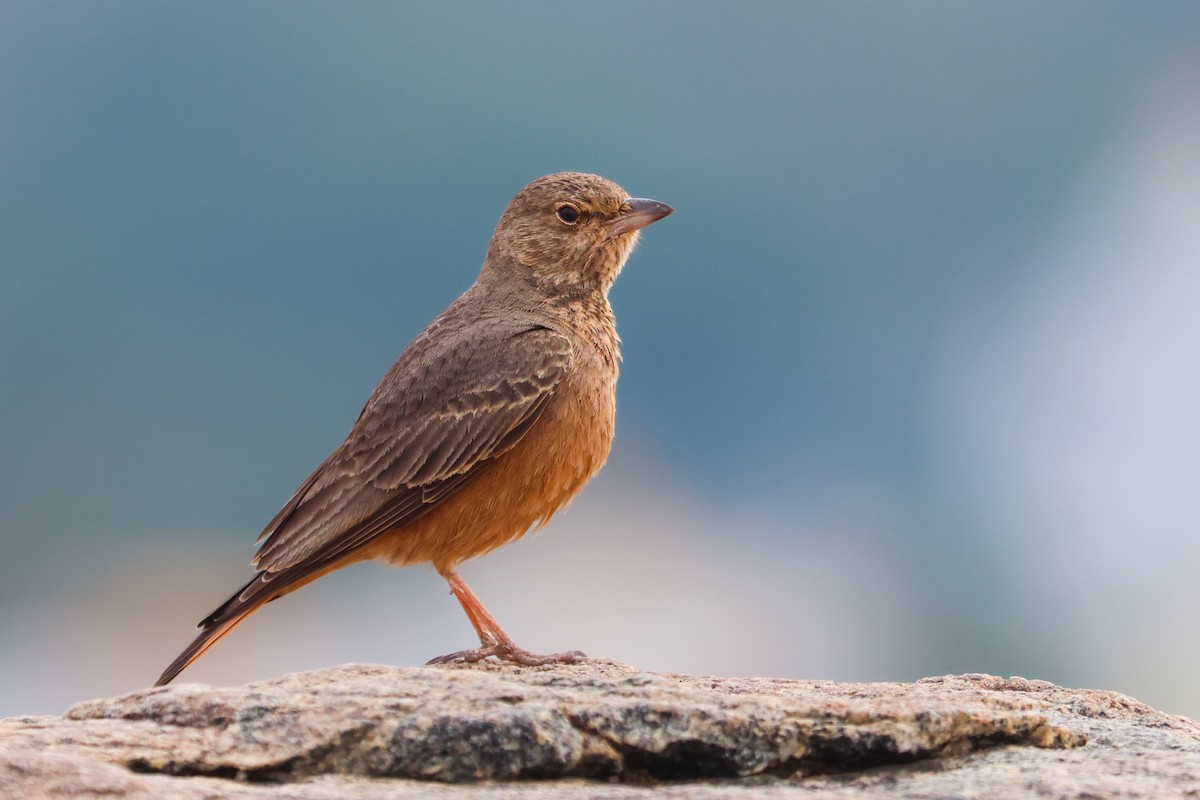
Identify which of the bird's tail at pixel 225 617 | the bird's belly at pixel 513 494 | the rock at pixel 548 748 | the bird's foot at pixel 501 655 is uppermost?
the bird's belly at pixel 513 494

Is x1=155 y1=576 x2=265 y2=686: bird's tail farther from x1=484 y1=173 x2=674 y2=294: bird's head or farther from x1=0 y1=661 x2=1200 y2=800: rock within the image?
x1=484 y1=173 x2=674 y2=294: bird's head

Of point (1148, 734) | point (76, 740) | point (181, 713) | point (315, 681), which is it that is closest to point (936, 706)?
point (1148, 734)

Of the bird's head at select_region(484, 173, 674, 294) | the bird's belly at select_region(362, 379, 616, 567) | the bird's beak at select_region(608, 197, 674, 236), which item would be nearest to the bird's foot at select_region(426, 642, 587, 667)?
the bird's belly at select_region(362, 379, 616, 567)

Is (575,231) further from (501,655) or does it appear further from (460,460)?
(501,655)

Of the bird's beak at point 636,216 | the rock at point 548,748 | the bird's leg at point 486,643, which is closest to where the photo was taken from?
the rock at point 548,748

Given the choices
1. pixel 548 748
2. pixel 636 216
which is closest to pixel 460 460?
pixel 636 216

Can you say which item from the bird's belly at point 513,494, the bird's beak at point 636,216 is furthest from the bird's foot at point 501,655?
the bird's beak at point 636,216

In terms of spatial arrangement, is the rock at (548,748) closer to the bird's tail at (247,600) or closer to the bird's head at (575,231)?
the bird's tail at (247,600)
